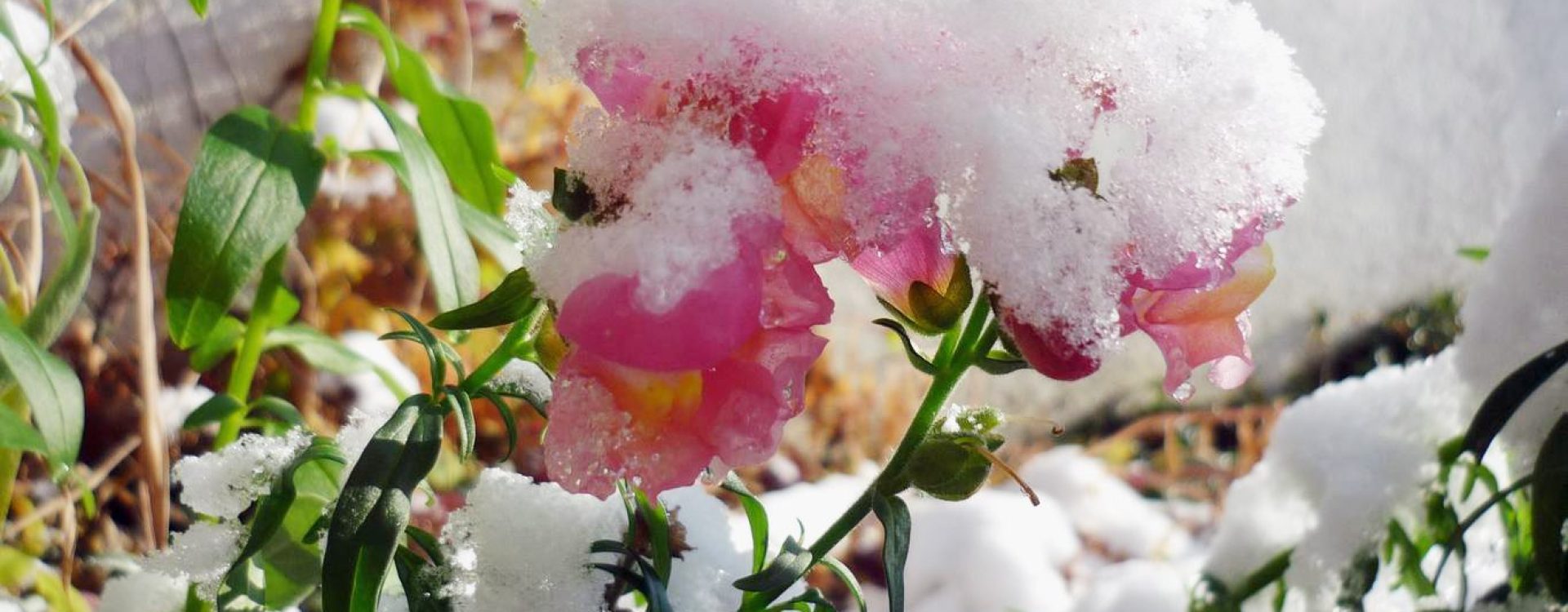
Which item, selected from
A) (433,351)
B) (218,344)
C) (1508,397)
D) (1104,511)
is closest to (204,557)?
(433,351)

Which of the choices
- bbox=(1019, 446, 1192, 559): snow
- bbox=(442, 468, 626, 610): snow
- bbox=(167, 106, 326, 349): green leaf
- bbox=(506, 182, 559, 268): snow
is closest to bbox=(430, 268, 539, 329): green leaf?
bbox=(506, 182, 559, 268): snow

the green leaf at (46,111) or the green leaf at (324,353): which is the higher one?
the green leaf at (46,111)

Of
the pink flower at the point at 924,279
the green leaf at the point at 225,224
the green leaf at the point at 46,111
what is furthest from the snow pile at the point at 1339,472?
the green leaf at the point at 46,111

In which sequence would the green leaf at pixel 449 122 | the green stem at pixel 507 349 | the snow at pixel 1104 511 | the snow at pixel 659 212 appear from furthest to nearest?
the snow at pixel 1104 511 → the green leaf at pixel 449 122 → the green stem at pixel 507 349 → the snow at pixel 659 212

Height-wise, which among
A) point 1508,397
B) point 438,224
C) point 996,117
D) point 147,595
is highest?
point 1508,397

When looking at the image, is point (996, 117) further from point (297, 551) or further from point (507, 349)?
point (297, 551)

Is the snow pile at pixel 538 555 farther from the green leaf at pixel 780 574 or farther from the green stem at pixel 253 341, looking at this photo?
the green stem at pixel 253 341

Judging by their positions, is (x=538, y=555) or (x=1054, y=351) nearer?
(x=1054, y=351)
